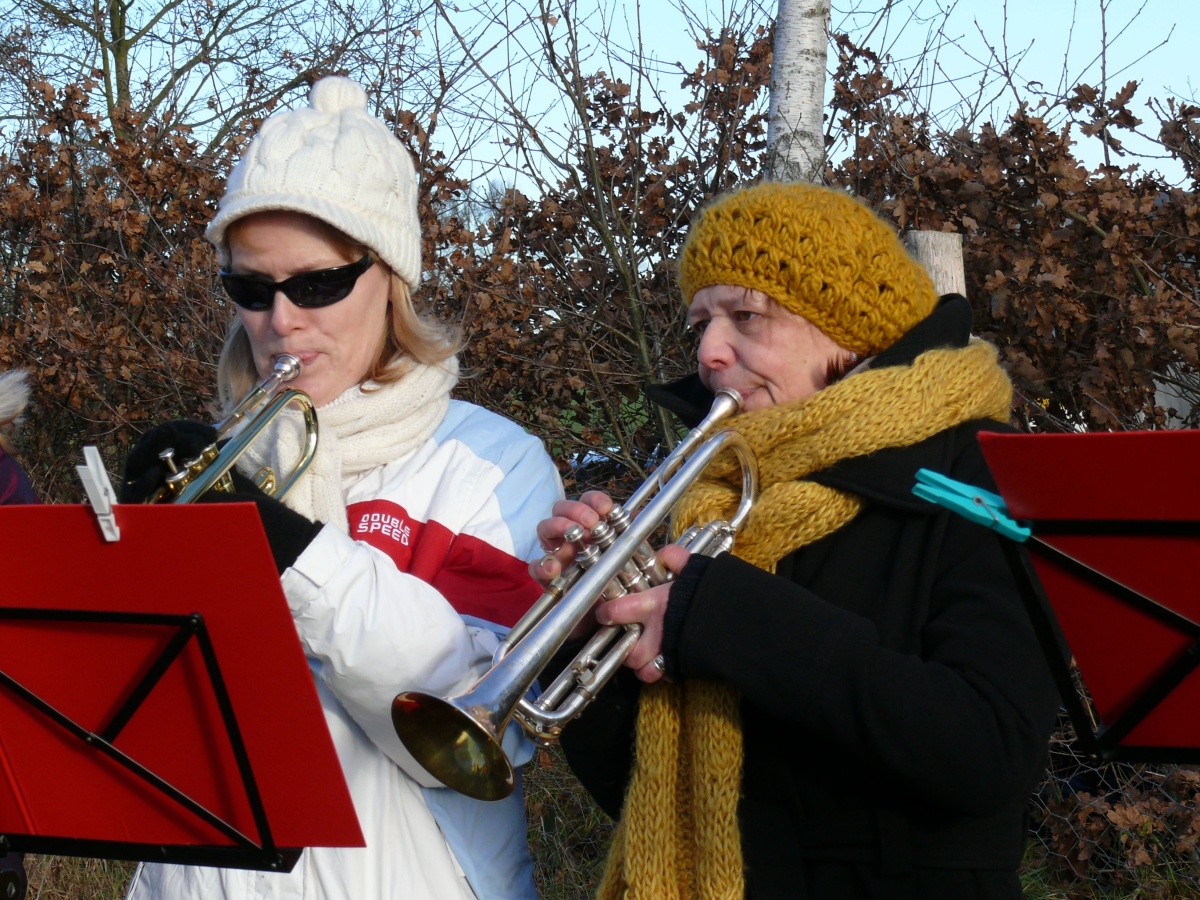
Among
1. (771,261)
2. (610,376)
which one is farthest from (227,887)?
(610,376)

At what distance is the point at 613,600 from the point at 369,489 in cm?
59

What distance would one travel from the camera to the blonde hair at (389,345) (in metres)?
2.42

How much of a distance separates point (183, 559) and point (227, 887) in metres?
0.76

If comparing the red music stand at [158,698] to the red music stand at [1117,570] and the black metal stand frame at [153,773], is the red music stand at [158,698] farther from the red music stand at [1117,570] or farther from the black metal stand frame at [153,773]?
the red music stand at [1117,570]

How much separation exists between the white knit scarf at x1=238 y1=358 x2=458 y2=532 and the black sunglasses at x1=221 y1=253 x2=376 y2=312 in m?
0.19

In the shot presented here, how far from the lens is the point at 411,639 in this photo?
196 centimetres

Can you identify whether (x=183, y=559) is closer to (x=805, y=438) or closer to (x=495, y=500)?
(x=495, y=500)

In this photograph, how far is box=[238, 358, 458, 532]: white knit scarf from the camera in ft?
7.45

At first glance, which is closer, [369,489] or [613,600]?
[613,600]

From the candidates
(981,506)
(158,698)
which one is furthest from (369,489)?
(981,506)

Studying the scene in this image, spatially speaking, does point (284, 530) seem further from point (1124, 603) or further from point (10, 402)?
point (10, 402)

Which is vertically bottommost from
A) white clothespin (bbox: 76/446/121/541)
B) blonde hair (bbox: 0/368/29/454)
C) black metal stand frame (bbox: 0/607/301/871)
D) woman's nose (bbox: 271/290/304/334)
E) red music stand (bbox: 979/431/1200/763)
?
blonde hair (bbox: 0/368/29/454)

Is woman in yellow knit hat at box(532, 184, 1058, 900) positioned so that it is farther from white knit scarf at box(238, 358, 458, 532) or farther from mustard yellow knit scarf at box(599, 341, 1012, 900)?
white knit scarf at box(238, 358, 458, 532)

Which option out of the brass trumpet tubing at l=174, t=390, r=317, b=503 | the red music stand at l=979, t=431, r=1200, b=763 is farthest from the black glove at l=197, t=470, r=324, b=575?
the red music stand at l=979, t=431, r=1200, b=763
